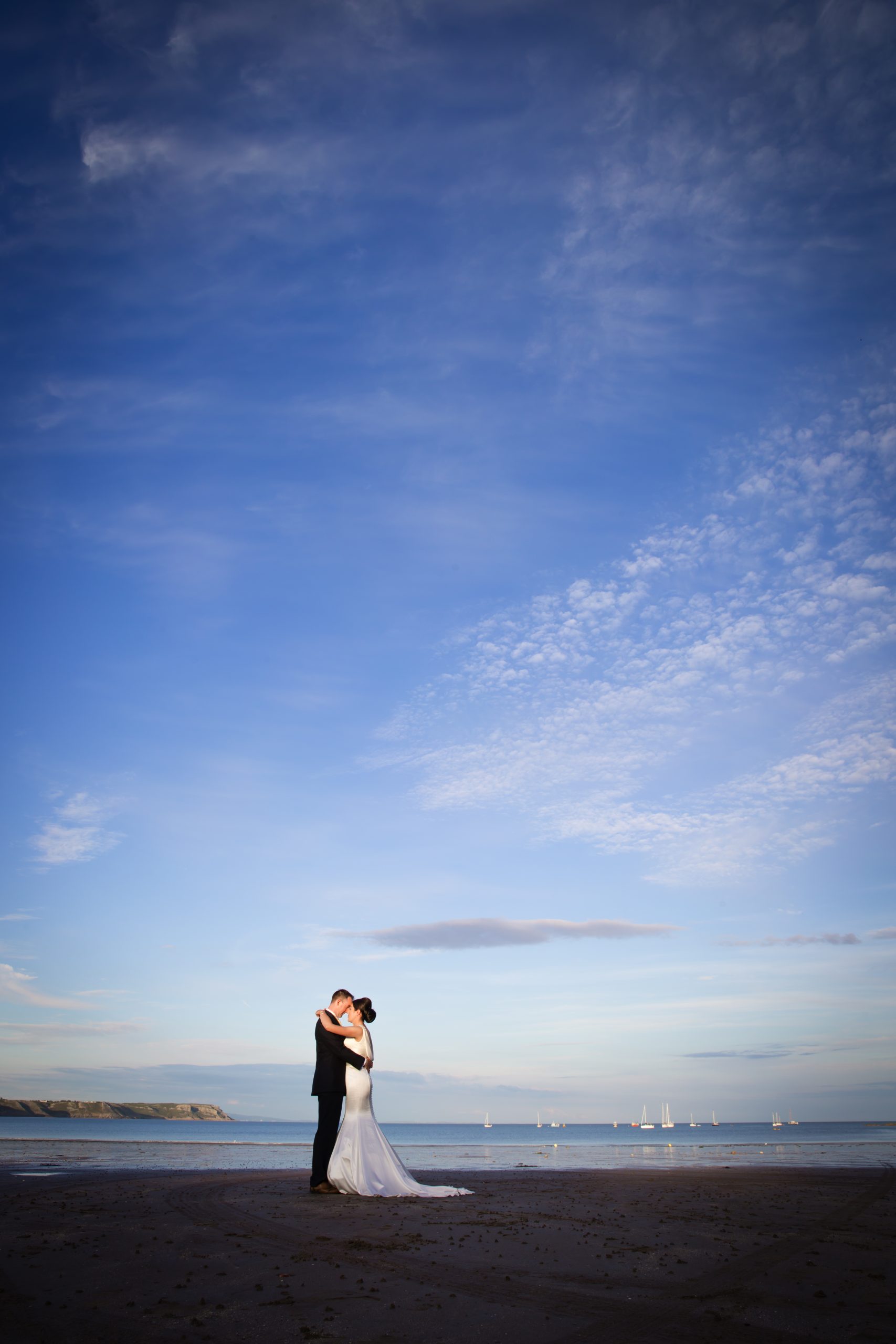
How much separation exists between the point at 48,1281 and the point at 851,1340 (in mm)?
6546

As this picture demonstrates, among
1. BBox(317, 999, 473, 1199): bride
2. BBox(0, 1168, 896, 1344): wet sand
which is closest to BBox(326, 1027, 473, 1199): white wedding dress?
BBox(317, 999, 473, 1199): bride

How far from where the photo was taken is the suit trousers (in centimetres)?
1420

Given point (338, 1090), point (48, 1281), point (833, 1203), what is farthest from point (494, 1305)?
point (833, 1203)

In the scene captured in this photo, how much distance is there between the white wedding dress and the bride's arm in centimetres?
9

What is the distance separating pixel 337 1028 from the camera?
1480 centimetres

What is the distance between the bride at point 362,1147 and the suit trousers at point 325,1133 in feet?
0.41

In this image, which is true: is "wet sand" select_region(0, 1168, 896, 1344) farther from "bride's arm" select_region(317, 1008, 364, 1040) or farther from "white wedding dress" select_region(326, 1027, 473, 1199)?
"bride's arm" select_region(317, 1008, 364, 1040)

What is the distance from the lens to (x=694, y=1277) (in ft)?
25.2

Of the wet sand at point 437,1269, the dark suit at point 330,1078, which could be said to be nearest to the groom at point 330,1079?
the dark suit at point 330,1078

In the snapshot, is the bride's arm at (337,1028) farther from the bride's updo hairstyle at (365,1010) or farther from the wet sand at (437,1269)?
the wet sand at (437,1269)

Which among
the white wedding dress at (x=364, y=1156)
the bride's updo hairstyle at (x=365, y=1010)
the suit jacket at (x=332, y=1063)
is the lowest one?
the white wedding dress at (x=364, y=1156)

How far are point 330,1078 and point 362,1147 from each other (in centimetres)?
129

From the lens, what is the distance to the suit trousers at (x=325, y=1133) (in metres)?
14.2

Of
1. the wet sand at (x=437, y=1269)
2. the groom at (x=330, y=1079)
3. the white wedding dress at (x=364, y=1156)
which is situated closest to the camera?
the wet sand at (x=437, y=1269)
